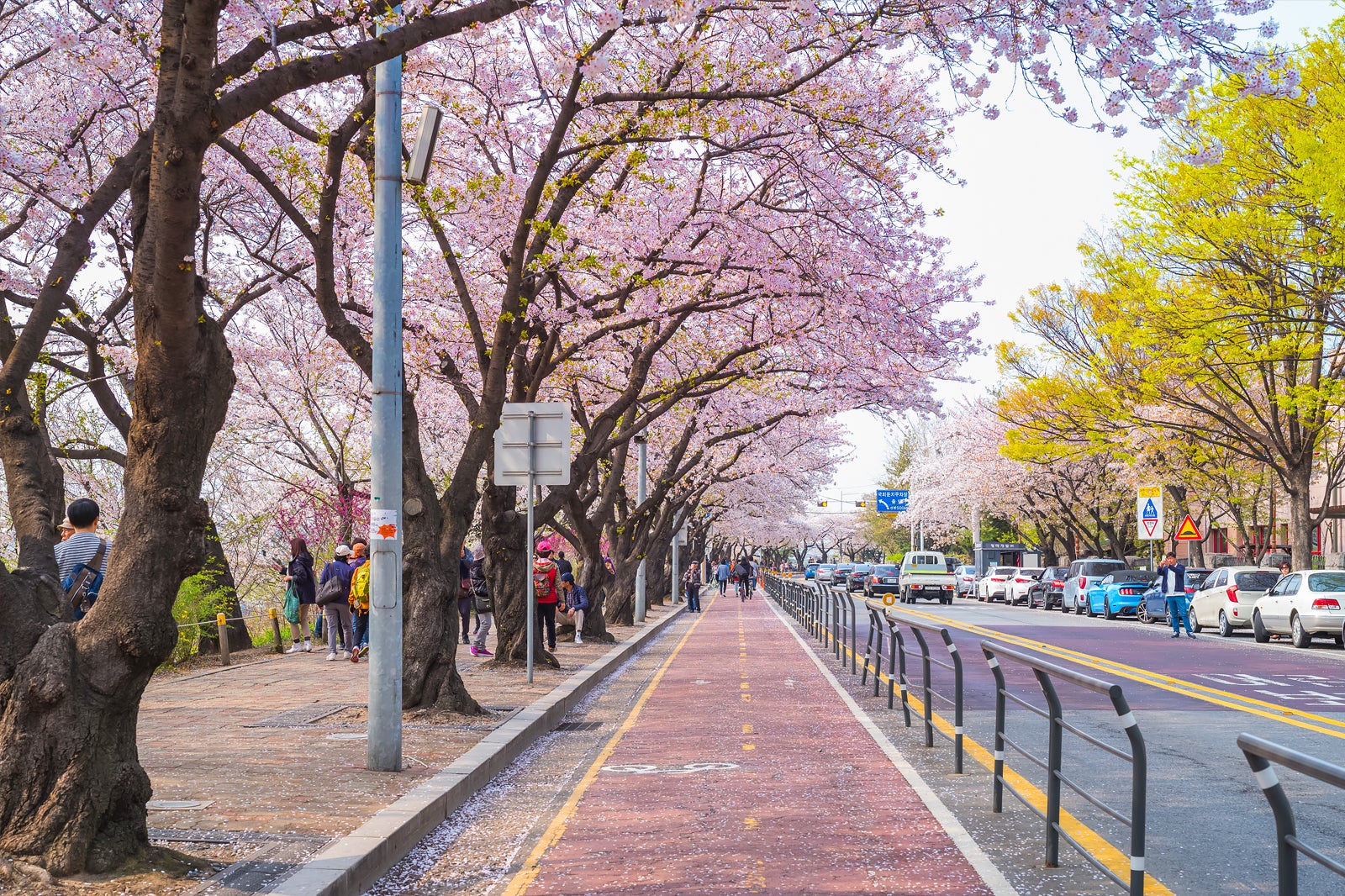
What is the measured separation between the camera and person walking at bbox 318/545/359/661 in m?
20.0

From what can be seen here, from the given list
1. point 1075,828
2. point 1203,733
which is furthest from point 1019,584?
point 1075,828

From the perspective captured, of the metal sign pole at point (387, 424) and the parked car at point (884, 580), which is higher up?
the metal sign pole at point (387, 424)

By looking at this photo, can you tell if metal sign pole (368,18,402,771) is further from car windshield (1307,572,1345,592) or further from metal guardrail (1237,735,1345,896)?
car windshield (1307,572,1345,592)

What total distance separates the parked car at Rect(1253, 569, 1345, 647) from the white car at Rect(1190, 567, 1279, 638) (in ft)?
3.80

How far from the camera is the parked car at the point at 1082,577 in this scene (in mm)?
44312

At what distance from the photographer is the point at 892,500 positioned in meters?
98.4

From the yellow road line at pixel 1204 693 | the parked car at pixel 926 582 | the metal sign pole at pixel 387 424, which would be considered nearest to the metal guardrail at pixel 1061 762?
the metal sign pole at pixel 387 424

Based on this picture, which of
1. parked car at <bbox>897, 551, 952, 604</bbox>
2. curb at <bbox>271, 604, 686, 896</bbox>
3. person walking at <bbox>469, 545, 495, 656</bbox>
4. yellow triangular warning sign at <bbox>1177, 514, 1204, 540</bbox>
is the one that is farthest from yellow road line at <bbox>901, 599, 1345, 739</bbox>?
parked car at <bbox>897, 551, 952, 604</bbox>

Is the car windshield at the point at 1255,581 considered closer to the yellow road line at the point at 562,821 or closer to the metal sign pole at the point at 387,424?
the yellow road line at the point at 562,821

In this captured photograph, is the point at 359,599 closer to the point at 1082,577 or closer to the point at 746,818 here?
the point at 746,818

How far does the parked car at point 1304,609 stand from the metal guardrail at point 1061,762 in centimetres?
1868

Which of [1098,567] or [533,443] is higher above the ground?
[533,443]

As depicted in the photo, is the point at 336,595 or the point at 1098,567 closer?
the point at 336,595

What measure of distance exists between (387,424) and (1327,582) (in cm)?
2177
